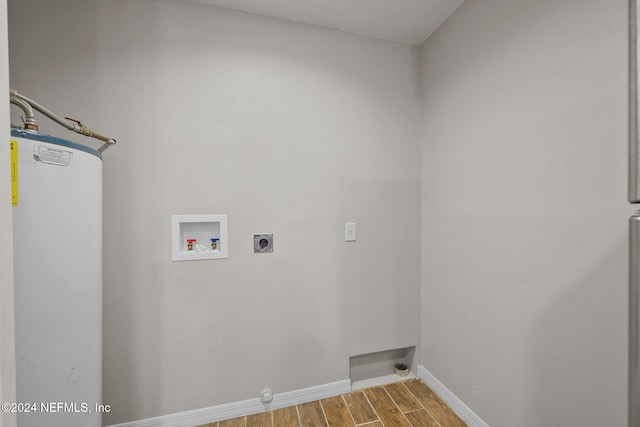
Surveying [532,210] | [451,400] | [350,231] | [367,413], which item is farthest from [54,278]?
[451,400]

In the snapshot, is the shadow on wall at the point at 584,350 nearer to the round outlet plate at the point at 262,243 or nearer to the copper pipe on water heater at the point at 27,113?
the round outlet plate at the point at 262,243

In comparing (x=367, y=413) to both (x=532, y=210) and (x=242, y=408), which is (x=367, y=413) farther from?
(x=532, y=210)

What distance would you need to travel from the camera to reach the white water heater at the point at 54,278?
0.81 metres

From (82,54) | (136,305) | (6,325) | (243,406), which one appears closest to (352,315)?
(243,406)

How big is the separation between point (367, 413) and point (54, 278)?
1659mm

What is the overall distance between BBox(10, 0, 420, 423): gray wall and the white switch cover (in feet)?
0.11

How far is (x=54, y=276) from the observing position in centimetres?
86

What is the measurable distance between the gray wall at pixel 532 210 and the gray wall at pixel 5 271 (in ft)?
5.36

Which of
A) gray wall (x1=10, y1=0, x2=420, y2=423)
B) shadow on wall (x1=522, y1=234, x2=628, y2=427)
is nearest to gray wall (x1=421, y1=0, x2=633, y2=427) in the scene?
shadow on wall (x1=522, y1=234, x2=628, y2=427)

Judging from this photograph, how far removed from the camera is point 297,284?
1.64 meters

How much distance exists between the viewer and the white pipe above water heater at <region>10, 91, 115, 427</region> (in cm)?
81

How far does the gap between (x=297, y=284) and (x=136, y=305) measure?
0.88 m

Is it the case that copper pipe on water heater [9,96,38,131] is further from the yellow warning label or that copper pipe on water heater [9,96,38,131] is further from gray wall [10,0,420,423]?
gray wall [10,0,420,423]

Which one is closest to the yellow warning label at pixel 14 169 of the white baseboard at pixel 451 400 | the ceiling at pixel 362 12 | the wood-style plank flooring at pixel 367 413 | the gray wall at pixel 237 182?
the gray wall at pixel 237 182
